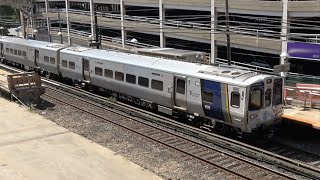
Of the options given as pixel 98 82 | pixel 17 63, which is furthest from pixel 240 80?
pixel 17 63

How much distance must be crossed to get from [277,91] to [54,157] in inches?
Result: 376

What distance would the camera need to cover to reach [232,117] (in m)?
18.0

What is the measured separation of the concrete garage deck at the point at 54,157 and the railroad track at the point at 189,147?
2423 mm

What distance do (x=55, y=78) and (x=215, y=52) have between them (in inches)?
594

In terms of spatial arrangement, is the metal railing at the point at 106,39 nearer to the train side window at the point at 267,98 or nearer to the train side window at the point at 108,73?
the train side window at the point at 108,73

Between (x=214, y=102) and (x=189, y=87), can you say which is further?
(x=189, y=87)

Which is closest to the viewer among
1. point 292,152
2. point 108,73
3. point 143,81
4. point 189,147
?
point 292,152

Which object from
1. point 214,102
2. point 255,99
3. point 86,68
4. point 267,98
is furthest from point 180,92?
point 86,68

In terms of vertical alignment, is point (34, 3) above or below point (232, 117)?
above

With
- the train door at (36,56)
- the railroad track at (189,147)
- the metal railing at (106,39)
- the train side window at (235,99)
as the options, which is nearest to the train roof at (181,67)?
the train side window at (235,99)

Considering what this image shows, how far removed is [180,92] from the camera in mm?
20781

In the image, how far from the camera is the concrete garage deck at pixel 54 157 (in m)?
14.9

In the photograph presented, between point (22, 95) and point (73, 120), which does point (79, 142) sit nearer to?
point (73, 120)

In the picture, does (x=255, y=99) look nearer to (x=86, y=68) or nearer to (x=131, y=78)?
(x=131, y=78)
